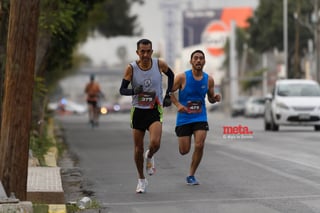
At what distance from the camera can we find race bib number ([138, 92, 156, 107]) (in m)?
13.4

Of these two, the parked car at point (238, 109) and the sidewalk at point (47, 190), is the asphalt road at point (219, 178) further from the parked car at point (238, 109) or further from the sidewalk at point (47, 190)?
the parked car at point (238, 109)

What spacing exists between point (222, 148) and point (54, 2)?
464cm

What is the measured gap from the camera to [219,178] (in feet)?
50.4

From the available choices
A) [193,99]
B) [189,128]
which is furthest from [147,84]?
[189,128]

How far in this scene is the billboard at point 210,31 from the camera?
182875 mm

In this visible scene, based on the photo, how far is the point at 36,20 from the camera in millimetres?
11148

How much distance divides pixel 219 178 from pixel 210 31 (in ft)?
561

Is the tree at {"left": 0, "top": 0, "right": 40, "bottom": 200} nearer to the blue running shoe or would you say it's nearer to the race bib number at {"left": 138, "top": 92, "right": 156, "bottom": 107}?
the race bib number at {"left": 138, "top": 92, "right": 156, "bottom": 107}

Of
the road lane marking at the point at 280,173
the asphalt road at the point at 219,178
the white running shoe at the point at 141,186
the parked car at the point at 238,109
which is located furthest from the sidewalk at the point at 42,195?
the parked car at the point at 238,109

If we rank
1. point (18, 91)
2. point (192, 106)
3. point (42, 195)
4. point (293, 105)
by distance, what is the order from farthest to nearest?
point (293, 105) → point (192, 106) → point (42, 195) → point (18, 91)

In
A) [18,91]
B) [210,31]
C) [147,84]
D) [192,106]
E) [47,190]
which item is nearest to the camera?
[18,91]

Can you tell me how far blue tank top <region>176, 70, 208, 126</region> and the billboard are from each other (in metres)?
162

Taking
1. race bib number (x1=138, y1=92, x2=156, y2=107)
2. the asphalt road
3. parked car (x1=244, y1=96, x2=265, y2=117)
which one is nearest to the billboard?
parked car (x1=244, y1=96, x2=265, y2=117)

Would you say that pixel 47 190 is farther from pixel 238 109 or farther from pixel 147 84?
pixel 238 109
